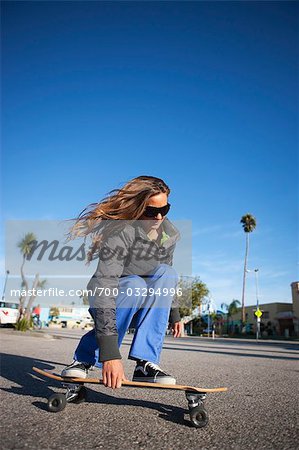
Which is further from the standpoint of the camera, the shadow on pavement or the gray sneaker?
the shadow on pavement

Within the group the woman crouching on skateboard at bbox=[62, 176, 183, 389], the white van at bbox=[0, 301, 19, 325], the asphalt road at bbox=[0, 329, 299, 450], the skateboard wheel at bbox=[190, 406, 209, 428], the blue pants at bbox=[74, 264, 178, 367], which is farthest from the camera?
the white van at bbox=[0, 301, 19, 325]

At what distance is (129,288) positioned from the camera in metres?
2.46

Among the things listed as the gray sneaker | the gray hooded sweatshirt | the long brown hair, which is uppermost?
the long brown hair

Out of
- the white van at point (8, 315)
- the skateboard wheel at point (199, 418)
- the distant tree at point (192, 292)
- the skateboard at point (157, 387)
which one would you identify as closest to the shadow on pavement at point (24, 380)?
the skateboard at point (157, 387)

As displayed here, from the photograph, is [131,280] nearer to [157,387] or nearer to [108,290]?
[108,290]

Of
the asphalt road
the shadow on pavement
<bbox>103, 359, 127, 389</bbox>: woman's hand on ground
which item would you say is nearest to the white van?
the shadow on pavement

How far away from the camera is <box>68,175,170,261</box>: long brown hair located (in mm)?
2730

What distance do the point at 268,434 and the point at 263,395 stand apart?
130cm

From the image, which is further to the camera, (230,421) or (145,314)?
(145,314)

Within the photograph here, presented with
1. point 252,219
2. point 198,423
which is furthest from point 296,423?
point 252,219

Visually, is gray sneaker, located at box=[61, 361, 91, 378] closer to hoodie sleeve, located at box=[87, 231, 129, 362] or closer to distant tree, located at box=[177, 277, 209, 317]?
hoodie sleeve, located at box=[87, 231, 129, 362]

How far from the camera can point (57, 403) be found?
2.16 m

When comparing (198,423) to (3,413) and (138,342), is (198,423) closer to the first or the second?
(138,342)

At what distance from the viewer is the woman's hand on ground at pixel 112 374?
1956 mm
